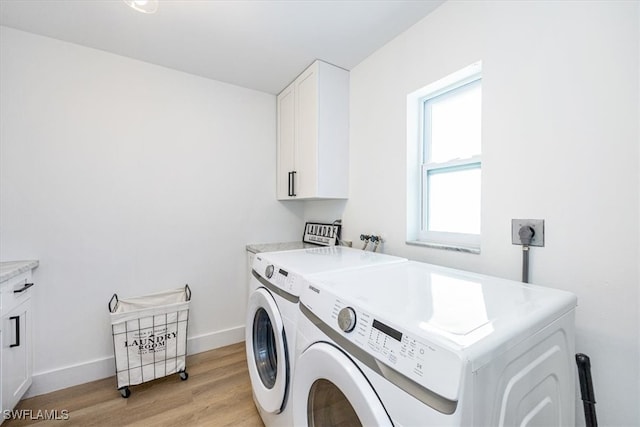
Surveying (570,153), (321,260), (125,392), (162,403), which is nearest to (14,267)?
(125,392)

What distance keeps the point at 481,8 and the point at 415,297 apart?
1396 mm

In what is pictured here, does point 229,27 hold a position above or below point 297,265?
above

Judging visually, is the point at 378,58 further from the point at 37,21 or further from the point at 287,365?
the point at 37,21

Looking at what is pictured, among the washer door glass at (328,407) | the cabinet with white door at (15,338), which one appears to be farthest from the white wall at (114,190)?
the washer door glass at (328,407)

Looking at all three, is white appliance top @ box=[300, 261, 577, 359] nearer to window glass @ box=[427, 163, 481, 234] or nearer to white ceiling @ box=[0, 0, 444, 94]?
window glass @ box=[427, 163, 481, 234]

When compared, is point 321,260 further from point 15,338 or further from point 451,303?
point 15,338

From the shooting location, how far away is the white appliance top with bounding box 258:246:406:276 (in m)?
1.23

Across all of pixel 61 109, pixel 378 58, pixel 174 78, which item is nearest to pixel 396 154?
pixel 378 58

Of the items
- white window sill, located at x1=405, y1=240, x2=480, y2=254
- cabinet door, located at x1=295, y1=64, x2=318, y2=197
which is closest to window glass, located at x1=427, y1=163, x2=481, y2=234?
white window sill, located at x1=405, y1=240, x2=480, y2=254

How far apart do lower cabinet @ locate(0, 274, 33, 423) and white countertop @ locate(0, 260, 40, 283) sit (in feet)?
0.16

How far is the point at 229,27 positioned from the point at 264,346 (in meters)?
1.90

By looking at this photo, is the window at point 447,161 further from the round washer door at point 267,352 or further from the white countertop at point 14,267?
the white countertop at point 14,267

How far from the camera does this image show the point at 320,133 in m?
2.01

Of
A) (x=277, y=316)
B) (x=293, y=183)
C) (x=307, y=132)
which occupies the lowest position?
(x=277, y=316)
